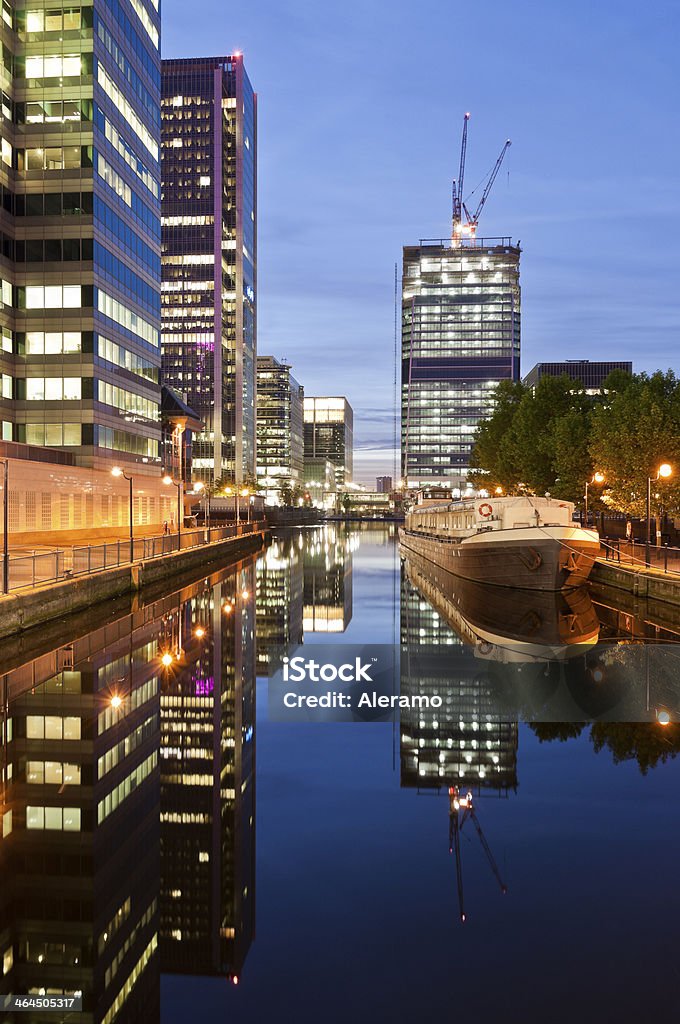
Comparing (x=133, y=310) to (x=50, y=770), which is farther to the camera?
(x=133, y=310)

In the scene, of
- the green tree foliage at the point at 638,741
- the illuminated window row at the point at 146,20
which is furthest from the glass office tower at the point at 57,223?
the green tree foliage at the point at 638,741

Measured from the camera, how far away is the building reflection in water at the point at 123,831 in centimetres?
743

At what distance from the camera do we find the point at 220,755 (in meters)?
13.6

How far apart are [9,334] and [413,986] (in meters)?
72.1

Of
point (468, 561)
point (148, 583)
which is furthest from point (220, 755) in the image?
point (468, 561)

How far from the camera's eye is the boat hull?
40.0m

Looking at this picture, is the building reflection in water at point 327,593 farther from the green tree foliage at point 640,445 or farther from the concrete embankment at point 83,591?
the green tree foliage at point 640,445

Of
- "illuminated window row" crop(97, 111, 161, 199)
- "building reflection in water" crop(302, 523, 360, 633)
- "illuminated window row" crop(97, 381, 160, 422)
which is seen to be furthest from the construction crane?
"illuminated window row" crop(97, 111, 161, 199)

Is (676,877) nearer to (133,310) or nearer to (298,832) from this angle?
(298,832)

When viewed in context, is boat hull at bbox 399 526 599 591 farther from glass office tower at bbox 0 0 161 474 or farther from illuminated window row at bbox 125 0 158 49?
illuminated window row at bbox 125 0 158 49

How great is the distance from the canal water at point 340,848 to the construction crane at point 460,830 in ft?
0.14

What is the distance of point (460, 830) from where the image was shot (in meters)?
10.2

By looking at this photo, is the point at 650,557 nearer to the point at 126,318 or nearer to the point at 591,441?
the point at 591,441

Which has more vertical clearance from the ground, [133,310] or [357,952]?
[133,310]
